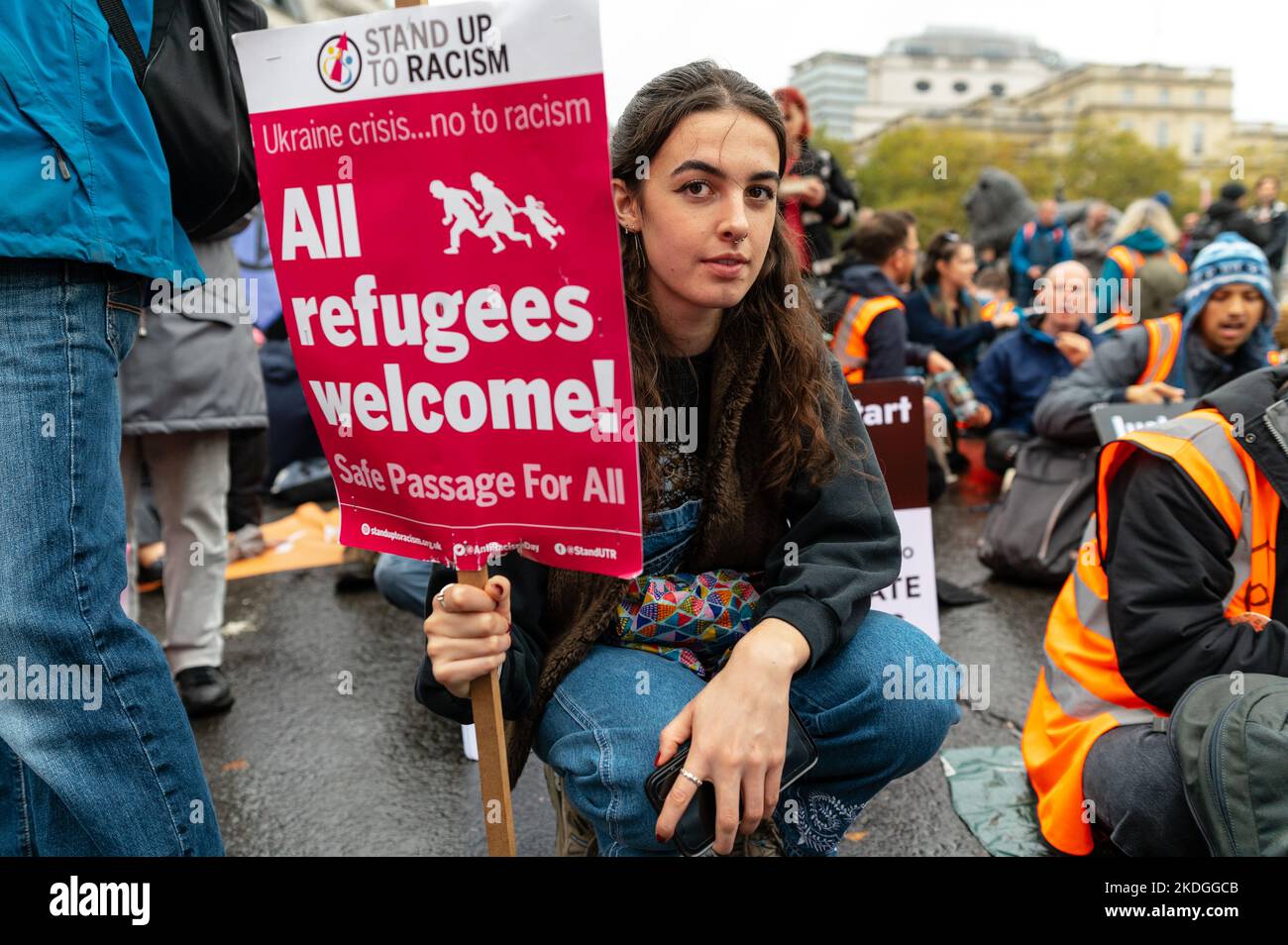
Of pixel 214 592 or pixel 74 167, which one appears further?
pixel 214 592

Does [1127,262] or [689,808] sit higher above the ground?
[689,808]

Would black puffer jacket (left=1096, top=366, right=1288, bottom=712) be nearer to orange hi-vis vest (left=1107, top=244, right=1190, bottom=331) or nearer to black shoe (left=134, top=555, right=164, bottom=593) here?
black shoe (left=134, top=555, right=164, bottom=593)

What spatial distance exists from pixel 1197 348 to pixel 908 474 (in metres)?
1.41

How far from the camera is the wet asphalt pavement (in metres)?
2.61

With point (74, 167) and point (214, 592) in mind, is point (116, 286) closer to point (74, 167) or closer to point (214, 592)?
point (74, 167)

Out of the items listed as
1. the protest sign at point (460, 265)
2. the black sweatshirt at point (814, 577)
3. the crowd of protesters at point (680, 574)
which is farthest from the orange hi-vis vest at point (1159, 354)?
the protest sign at point (460, 265)

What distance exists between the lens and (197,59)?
6.29 ft

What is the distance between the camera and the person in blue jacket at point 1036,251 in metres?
9.96

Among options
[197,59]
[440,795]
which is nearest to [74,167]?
[197,59]

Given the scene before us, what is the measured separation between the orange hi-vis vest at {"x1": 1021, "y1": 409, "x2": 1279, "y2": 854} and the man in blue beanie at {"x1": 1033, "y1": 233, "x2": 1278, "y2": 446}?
5.50 ft

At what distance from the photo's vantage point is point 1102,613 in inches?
92.6

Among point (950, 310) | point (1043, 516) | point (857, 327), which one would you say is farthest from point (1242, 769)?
point (950, 310)

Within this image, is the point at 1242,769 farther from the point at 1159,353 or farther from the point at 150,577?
the point at 150,577

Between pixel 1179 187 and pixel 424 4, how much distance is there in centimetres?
5690
